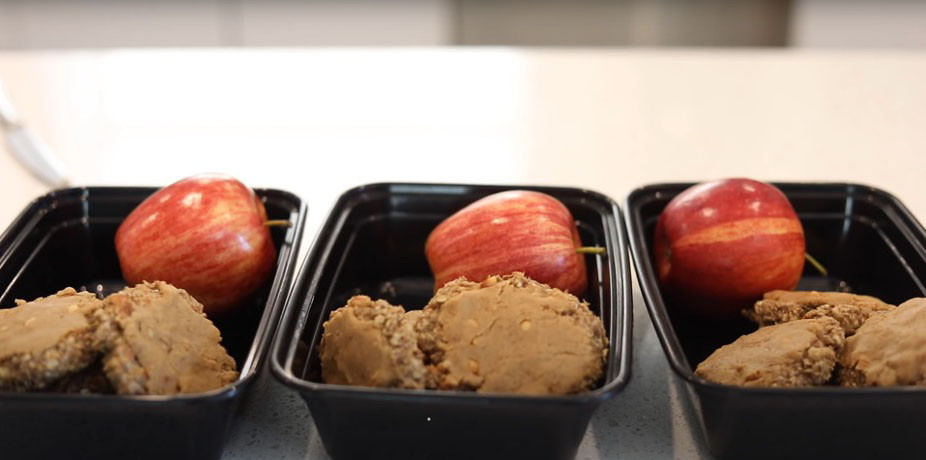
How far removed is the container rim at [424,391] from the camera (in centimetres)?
58

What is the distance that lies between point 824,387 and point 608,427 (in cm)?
19

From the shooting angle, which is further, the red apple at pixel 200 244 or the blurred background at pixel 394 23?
the blurred background at pixel 394 23

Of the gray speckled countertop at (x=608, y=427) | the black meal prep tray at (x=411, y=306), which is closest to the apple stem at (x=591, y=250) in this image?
the black meal prep tray at (x=411, y=306)

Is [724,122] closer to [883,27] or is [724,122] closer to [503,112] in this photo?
[503,112]

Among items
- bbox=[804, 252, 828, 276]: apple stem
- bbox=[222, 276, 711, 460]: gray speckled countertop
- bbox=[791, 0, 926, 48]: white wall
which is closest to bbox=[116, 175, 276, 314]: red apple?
bbox=[222, 276, 711, 460]: gray speckled countertop

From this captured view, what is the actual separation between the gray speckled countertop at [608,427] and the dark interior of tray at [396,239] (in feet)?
0.50

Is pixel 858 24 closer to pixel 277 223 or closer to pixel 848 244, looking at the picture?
pixel 848 244

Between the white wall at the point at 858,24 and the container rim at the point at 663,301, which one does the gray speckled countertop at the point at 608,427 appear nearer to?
the container rim at the point at 663,301

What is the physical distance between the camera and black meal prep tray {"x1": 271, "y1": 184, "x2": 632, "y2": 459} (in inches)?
23.2

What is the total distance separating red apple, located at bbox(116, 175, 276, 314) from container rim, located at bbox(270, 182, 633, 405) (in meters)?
0.08

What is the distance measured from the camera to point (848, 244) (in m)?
0.93

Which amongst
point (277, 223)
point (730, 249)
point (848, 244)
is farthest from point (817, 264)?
point (277, 223)

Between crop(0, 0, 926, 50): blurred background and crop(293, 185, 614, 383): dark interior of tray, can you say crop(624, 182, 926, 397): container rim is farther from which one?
crop(0, 0, 926, 50): blurred background

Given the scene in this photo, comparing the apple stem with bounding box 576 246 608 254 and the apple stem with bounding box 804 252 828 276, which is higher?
the apple stem with bounding box 576 246 608 254
